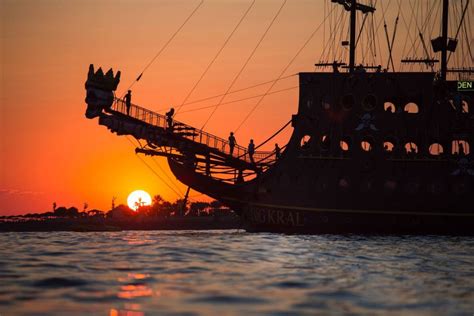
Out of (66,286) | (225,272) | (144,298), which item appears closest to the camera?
(144,298)

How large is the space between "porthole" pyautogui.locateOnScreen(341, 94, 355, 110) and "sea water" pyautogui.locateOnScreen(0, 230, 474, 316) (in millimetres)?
16210

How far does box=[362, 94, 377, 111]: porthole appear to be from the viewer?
136 feet

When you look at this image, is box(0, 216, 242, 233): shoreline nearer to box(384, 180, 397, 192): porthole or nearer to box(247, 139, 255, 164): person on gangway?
box(247, 139, 255, 164): person on gangway

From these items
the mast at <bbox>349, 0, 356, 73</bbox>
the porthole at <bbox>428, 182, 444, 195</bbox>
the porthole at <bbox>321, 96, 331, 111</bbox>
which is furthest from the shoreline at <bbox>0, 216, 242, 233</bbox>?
the porthole at <bbox>428, 182, 444, 195</bbox>

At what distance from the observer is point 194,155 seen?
43281mm

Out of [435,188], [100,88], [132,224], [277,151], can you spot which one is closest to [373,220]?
[435,188]

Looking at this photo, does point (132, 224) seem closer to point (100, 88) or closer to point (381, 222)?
point (100, 88)

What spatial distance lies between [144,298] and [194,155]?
96.0 ft

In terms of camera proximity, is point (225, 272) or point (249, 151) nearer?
point (225, 272)

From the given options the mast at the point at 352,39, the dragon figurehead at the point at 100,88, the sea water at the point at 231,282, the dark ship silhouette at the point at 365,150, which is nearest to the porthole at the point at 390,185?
the dark ship silhouette at the point at 365,150

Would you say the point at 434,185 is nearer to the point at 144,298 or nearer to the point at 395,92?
the point at 395,92

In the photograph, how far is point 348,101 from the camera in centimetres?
4194

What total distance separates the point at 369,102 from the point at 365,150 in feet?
8.08

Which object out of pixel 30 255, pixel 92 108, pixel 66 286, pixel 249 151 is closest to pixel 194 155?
pixel 249 151
